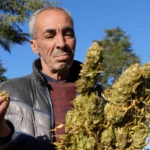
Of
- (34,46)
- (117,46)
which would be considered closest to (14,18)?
(34,46)

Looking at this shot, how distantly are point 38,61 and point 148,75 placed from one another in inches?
56.8

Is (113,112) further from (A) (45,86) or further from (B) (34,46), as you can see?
(B) (34,46)

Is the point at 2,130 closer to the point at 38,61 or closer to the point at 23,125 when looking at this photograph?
the point at 23,125

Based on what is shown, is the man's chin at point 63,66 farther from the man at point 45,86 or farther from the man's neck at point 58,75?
the man's neck at point 58,75

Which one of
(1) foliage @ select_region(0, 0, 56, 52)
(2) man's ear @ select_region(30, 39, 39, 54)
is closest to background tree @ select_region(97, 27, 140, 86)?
(1) foliage @ select_region(0, 0, 56, 52)

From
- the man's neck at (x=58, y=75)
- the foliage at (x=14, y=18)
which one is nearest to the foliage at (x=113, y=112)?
the man's neck at (x=58, y=75)

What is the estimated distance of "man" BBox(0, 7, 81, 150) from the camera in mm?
2477

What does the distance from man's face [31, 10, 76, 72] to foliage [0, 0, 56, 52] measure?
11.5 m

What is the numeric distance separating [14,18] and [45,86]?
11753mm

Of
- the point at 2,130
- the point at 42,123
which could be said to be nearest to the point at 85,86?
the point at 2,130

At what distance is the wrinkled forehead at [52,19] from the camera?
2.68 m

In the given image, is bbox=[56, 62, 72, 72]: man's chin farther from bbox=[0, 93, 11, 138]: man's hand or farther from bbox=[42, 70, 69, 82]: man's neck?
bbox=[0, 93, 11, 138]: man's hand

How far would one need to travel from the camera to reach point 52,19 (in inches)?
107

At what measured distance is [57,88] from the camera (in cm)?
275
